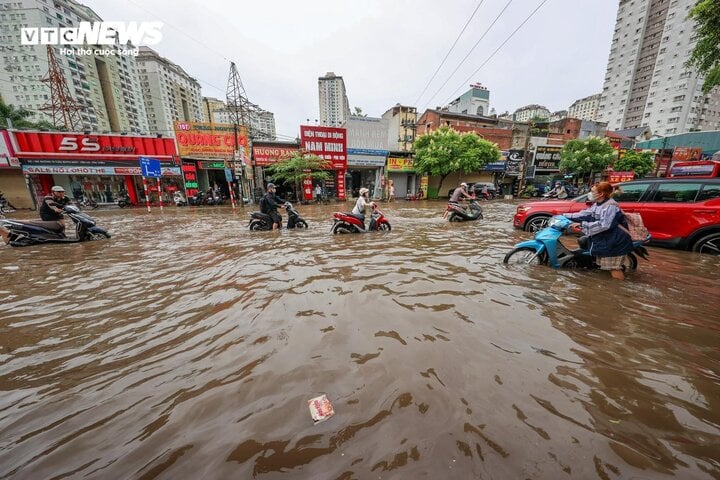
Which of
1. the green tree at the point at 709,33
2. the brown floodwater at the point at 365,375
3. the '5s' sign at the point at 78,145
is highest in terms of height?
the green tree at the point at 709,33

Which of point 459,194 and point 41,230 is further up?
point 459,194

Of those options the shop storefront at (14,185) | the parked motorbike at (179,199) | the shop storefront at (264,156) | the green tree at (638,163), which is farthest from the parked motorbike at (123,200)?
the green tree at (638,163)

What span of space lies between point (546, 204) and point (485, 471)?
8.81 meters

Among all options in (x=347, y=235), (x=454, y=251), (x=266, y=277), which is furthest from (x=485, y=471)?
(x=347, y=235)

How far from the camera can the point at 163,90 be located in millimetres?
85875

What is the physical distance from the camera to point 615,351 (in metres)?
2.57

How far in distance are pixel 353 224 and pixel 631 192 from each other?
727 cm

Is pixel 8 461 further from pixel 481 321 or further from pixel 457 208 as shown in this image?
pixel 457 208

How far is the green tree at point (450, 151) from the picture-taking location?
22891 millimetres

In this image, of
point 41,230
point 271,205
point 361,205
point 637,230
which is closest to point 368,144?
point 271,205

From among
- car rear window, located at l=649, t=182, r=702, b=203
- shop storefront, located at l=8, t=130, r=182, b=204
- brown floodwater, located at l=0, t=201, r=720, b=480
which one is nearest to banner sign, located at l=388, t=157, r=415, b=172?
shop storefront, located at l=8, t=130, r=182, b=204

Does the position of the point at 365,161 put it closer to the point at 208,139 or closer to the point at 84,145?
the point at 208,139

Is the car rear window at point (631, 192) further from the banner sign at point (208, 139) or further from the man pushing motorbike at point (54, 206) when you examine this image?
the banner sign at point (208, 139)

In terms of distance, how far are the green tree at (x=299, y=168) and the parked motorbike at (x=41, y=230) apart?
12850 millimetres
